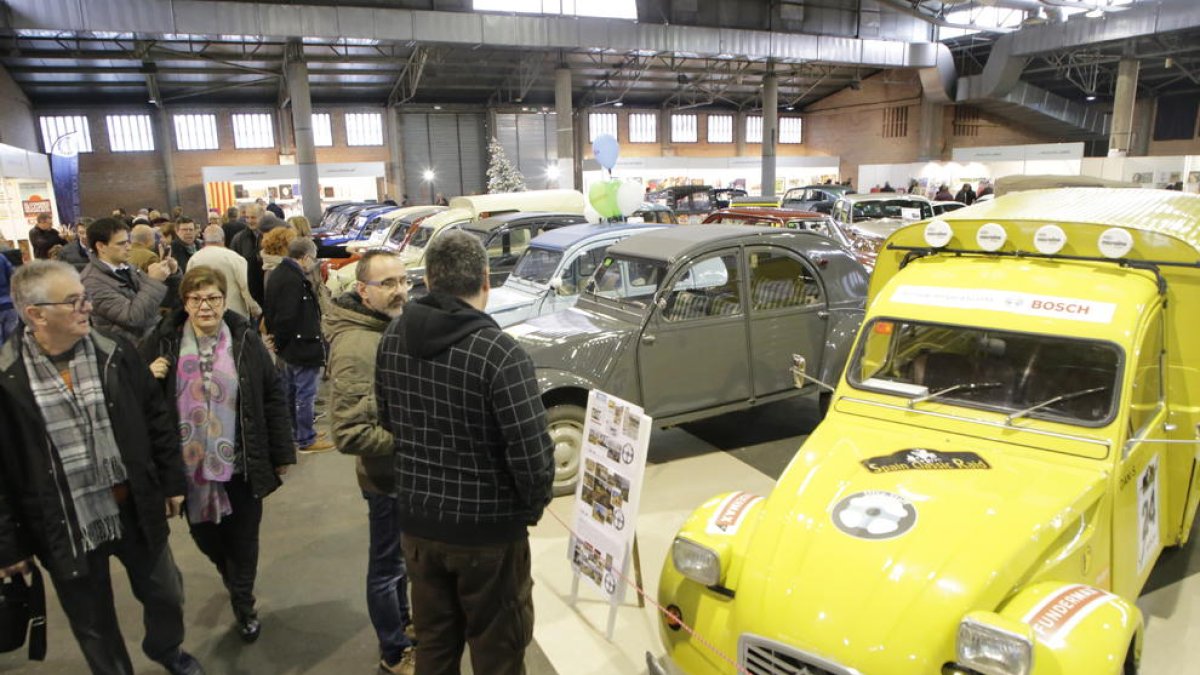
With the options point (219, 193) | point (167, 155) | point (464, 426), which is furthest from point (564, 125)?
point (464, 426)

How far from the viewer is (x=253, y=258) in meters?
7.91

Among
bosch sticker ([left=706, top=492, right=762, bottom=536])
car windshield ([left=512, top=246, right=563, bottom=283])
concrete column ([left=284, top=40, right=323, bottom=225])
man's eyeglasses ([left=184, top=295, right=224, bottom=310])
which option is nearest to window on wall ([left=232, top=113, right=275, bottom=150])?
concrete column ([left=284, top=40, right=323, bottom=225])

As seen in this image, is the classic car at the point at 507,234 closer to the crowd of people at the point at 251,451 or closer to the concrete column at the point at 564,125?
the crowd of people at the point at 251,451

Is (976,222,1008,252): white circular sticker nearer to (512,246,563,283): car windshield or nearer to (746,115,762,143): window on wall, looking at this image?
(512,246,563,283): car windshield

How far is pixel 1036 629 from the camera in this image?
7.11ft

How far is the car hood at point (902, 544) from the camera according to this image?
90.0 inches

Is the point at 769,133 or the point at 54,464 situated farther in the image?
the point at 769,133

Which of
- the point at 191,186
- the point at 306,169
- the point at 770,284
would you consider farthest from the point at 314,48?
the point at 770,284

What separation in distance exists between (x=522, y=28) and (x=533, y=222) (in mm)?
11067

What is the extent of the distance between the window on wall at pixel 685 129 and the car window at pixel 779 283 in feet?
102

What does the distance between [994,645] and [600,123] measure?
1320 inches

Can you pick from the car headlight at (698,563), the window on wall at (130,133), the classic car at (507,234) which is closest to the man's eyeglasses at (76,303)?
the car headlight at (698,563)

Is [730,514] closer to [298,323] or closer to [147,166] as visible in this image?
[298,323]

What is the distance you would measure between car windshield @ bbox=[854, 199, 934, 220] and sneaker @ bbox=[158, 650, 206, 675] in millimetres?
13453
